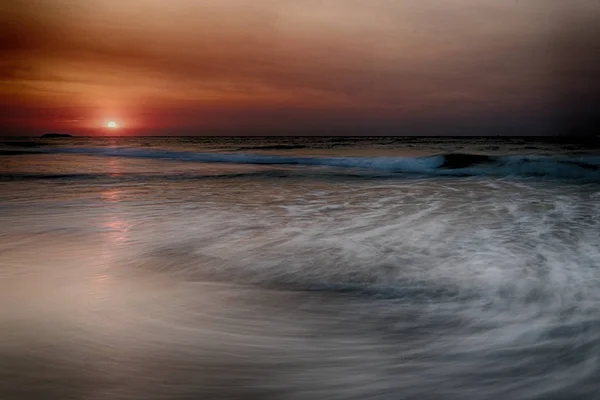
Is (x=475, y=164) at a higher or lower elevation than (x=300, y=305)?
→ higher

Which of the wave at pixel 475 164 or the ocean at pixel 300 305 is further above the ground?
the wave at pixel 475 164

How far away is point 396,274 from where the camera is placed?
3.75 m

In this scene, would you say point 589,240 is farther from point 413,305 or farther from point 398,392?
point 398,392

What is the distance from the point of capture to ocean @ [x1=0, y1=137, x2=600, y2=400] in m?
2.07

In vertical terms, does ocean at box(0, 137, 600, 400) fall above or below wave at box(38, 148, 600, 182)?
below

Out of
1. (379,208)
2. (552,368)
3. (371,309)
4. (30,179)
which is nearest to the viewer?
(552,368)

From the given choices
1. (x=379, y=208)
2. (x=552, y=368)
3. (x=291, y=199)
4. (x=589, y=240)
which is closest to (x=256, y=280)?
(x=552, y=368)

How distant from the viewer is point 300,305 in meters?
3.04

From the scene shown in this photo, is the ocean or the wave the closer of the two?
the ocean

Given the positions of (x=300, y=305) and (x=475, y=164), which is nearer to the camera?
(x=300, y=305)

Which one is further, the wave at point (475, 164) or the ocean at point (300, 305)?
the wave at point (475, 164)

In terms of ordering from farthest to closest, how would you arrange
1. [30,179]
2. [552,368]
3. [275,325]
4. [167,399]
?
1. [30,179]
2. [275,325]
3. [552,368]
4. [167,399]

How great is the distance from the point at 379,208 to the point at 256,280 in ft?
13.4

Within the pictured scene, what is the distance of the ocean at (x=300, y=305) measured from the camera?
6.79 ft
